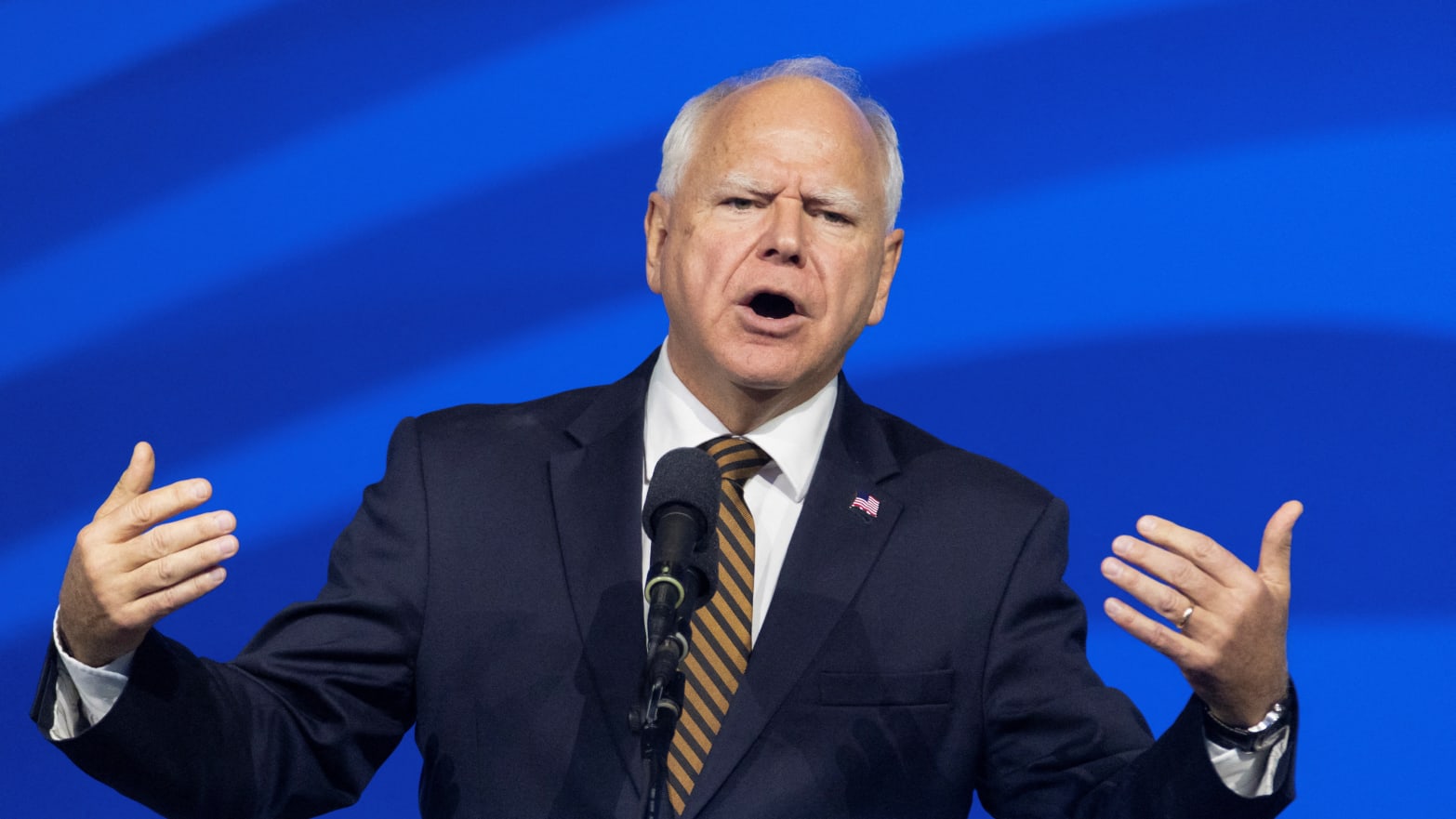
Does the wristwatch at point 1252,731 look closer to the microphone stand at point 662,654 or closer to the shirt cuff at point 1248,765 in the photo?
the shirt cuff at point 1248,765

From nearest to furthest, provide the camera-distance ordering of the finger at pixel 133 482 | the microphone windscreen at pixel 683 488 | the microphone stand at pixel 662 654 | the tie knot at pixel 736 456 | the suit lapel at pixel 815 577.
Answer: the microphone stand at pixel 662 654 < the microphone windscreen at pixel 683 488 < the finger at pixel 133 482 < the suit lapel at pixel 815 577 < the tie knot at pixel 736 456

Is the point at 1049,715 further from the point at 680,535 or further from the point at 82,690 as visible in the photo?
the point at 82,690

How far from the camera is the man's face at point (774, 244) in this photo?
7.16ft

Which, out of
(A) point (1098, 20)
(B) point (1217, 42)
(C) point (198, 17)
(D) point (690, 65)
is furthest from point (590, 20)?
(B) point (1217, 42)

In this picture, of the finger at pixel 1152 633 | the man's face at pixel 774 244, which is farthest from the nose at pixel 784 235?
the finger at pixel 1152 633

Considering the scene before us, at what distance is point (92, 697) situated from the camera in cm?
175

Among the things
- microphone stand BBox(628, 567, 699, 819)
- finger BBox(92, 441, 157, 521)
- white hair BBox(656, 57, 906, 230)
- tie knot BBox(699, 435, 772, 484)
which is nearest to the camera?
microphone stand BBox(628, 567, 699, 819)

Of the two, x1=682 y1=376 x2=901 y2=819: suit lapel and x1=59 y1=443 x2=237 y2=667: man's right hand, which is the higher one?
x1=682 y1=376 x2=901 y2=819: suit lapel

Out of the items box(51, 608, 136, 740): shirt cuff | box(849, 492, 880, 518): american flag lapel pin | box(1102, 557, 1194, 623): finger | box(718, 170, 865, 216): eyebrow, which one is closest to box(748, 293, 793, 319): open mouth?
box(718, 170, 865, 216): eyebrow

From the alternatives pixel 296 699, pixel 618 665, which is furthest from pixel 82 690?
pixel 618 665

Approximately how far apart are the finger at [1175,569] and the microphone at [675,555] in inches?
16.5

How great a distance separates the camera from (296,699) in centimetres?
201

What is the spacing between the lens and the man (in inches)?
69.8

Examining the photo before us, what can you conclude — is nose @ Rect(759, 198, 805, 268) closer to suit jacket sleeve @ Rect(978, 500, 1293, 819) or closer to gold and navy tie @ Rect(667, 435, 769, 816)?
gold and navy tie @ Rect(667, 435, 769, 816)
